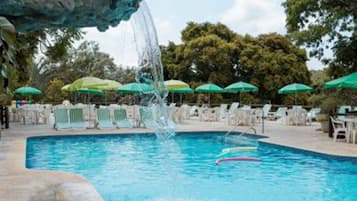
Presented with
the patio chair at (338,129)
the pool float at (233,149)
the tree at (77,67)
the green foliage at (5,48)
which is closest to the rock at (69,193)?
the green foliage at (5,48)

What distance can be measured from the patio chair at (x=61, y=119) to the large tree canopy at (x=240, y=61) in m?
11.7

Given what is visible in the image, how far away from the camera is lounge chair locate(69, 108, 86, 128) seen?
47.5 ft

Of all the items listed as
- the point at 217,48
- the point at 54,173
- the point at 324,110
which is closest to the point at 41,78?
the point at 217,48

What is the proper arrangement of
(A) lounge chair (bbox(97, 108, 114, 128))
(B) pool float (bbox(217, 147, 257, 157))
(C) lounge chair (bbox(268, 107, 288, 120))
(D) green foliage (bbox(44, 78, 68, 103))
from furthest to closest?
(D) green foliage (bbox(44, 78, 68, 103)), (C) lounge chair (bbox(268, 107, 288, 120)), (A) lounge chair (bbox(97, 108, 114, 128)), (B) pool float (bbox(217, 147, 257, 157))

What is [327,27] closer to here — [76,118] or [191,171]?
[191,171]

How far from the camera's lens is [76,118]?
47.7 feet

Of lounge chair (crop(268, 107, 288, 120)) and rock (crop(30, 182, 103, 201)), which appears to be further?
lounge chair (crop(268, 107, 288, 120))

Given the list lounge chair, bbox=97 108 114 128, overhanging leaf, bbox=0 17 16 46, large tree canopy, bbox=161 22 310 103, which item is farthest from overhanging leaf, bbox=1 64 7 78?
large tree canopy, bbox=161 22 310 103

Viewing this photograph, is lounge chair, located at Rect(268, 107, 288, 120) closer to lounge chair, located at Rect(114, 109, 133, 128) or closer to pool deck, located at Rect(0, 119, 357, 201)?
lounge chair, located at Rect(114, 109, 133, 128)

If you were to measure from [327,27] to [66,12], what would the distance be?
447 inches

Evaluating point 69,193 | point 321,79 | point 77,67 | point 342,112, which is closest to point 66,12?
point 69,193

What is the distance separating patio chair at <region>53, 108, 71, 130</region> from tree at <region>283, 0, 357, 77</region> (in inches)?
315

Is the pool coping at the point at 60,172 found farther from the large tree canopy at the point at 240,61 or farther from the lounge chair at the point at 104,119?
the large tree canopy at the point at 240,61

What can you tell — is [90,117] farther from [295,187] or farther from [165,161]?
[295,187]
